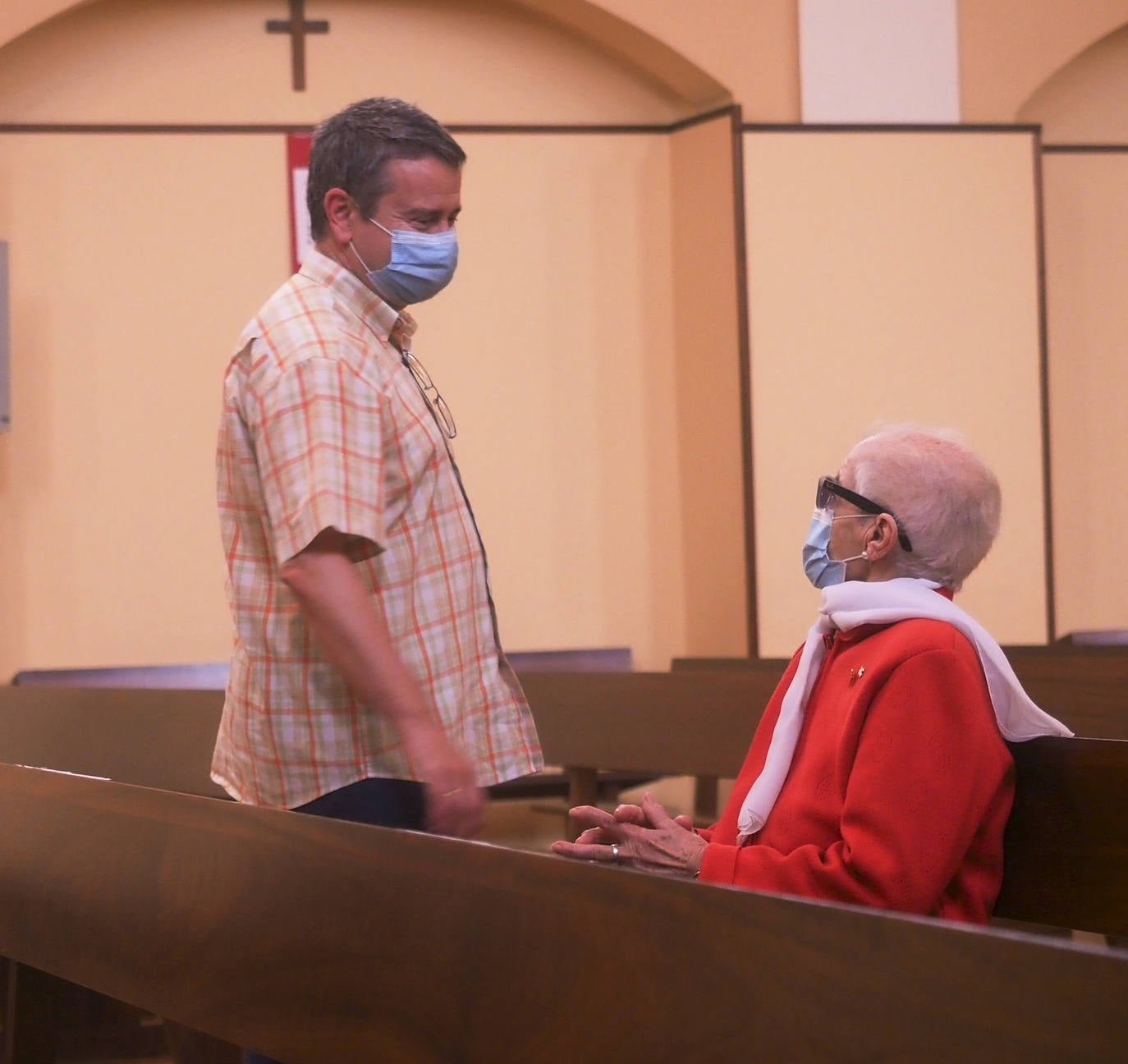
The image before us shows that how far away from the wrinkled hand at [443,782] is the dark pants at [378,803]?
132 millimetres

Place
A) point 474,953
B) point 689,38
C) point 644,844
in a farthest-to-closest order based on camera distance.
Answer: point 689,38, point 644,844, point 474,953

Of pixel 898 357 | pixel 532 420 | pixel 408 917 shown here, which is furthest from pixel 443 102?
pixel 408 917

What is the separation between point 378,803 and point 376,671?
23 cm

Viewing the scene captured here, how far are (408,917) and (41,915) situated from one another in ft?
2.79

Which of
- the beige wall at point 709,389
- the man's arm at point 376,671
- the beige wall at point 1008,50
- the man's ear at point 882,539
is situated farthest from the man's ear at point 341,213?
the beige wall at point 1008,50

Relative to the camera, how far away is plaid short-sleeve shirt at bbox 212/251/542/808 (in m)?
1.89

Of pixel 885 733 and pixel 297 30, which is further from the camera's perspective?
pixel 297 30

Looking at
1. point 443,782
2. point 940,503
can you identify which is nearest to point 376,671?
point 443,782

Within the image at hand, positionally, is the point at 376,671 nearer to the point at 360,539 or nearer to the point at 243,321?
the point at 360,539

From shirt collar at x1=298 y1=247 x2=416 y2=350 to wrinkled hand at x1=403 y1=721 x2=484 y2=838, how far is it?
601 mm

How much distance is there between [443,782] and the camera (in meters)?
1.79

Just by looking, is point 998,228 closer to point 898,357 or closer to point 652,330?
point 898,357

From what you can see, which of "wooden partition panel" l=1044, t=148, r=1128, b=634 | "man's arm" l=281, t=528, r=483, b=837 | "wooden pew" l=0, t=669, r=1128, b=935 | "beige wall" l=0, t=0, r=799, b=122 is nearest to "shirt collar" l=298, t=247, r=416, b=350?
"man's arm" l=281, t=528, r=483, b=837

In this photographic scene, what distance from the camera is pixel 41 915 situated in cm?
209
